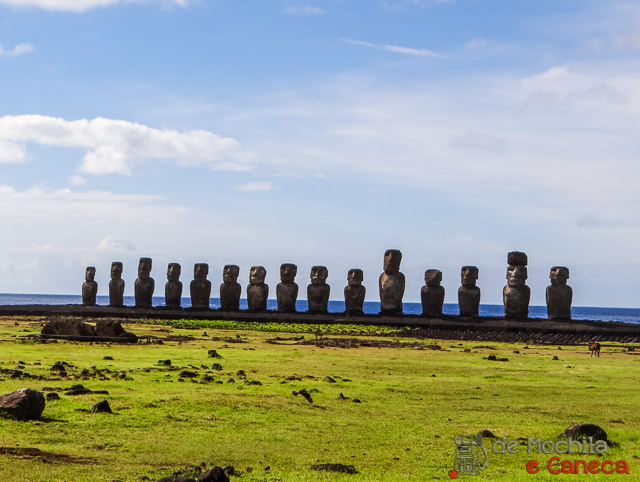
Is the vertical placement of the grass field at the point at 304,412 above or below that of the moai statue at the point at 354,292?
below

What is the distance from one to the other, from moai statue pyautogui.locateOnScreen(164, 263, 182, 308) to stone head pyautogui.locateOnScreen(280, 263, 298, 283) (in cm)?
624

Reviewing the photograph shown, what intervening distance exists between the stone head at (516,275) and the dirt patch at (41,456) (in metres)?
29.3

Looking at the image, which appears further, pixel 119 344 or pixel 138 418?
pixel 119 344

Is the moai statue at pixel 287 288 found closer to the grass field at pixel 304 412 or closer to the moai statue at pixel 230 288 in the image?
the moai statue at pixel 230 288

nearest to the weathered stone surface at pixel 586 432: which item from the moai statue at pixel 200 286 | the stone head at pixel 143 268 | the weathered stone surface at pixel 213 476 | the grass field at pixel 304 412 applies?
the grass field at pixel 304 412

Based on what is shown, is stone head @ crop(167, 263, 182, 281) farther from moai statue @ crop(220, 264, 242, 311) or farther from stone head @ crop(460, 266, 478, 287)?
stone head @ crop(460, 266, 478, 287)

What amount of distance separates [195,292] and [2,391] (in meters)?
30.4

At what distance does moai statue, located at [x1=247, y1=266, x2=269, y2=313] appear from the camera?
41781 millimetres

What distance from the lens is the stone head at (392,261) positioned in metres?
38.9

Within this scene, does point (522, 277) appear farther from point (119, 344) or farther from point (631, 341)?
point (119, 344)

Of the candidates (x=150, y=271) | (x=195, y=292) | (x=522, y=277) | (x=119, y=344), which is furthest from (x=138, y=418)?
(x=150, y=271)

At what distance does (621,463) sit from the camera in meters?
9.17

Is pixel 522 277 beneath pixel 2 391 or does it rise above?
above

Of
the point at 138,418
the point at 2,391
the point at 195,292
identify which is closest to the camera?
the point at 138,418
